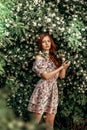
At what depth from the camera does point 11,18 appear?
271 inches

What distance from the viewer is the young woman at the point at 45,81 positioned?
568cm

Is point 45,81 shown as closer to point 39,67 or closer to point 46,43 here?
point 39,67

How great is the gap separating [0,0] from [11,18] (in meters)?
0.36

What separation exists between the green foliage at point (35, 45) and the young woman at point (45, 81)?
3.26ft

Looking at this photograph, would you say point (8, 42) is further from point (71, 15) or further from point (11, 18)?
point (71, 15)

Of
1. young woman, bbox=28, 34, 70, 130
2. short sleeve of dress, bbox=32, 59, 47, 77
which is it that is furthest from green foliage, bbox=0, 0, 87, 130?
short sleeve of dress, bbox=32, 59, 47, 77

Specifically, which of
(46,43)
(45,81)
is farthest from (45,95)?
(46,43)

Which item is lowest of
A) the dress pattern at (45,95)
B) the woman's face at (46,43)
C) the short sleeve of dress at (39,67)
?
the dress pattern at (45,95)

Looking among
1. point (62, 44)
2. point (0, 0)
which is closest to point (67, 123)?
point (62, 44)

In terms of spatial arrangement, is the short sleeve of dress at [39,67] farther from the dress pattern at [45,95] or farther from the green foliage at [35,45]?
the green foliage at [35,45]

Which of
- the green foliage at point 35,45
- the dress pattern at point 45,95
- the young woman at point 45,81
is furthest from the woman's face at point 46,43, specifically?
the green foliage at point 35,45

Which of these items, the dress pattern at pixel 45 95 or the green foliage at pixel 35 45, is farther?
the green foliage at pixel 35 45

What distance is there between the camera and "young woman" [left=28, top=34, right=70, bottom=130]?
5676mm

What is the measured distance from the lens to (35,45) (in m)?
7.04
